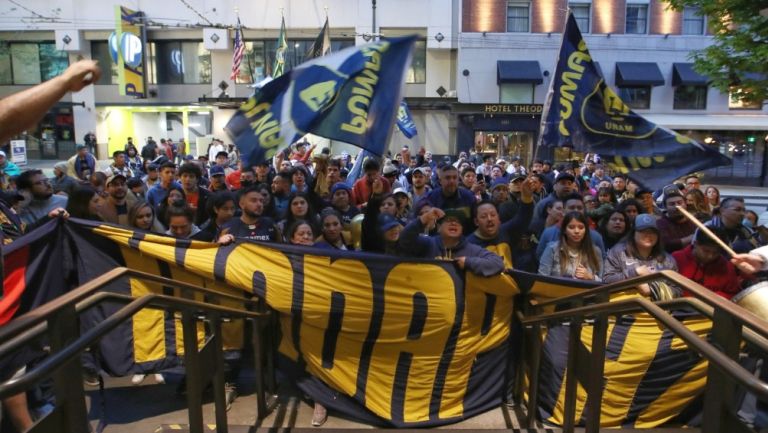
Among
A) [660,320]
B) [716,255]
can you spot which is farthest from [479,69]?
[660,320]

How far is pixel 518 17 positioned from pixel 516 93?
11.6 feet

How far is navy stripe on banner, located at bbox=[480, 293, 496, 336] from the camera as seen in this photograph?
4.42 metres

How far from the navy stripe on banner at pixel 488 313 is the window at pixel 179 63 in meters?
28.0

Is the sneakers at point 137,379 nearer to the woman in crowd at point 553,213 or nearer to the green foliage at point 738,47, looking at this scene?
the woman in crowd at point 553,213

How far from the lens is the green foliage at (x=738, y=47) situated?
8.45m

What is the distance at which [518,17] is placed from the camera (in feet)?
84.6

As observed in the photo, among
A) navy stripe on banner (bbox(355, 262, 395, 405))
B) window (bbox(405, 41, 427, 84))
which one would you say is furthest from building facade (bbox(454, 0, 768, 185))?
navy stripe on banner (bbox(355, 262, 395, 405))

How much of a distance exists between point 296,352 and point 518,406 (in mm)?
1842

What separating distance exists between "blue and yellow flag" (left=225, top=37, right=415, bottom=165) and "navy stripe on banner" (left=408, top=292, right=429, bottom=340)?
3.97 ft

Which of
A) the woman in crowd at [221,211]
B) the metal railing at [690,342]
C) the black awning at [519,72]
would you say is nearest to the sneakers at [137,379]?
the woman in crowd at [221,211]

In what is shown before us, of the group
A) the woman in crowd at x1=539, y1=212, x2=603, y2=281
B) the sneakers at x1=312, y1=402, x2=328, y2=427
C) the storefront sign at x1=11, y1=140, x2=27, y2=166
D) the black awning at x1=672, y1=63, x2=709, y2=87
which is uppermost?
the black awning at x1=672, y1=63, x2=709, y2=87

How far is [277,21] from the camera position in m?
27.0

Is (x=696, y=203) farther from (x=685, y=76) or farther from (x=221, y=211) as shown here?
(x=685, y=76)

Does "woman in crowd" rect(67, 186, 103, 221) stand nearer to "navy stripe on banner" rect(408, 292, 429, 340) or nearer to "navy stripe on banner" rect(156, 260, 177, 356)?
"navy stripe on banner" rect(156, 260, 177, 356)
